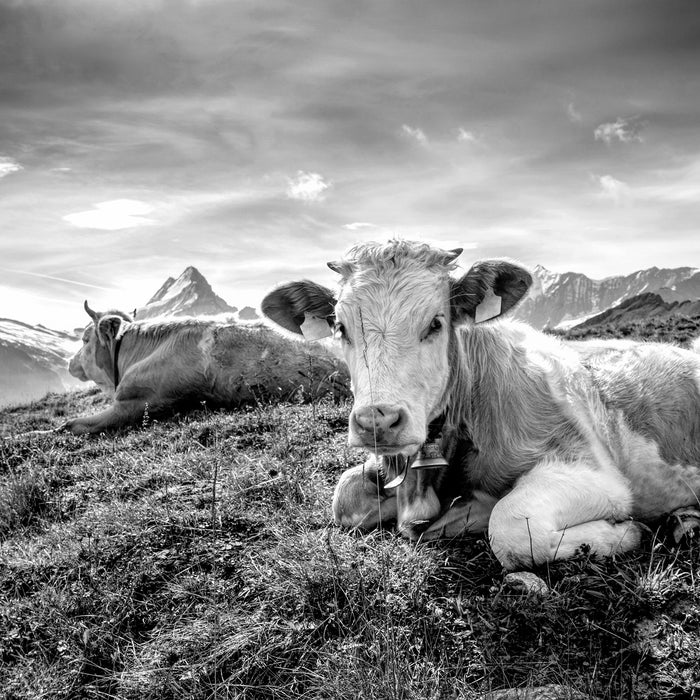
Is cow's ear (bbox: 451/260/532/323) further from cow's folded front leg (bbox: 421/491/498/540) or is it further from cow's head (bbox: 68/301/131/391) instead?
cow's head (bbox: 68/301/131/391)

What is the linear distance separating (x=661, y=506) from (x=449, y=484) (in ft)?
5.18

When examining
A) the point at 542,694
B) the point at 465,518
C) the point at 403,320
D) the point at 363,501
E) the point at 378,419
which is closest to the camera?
the point at 542,694

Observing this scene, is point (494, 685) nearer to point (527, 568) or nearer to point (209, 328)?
point (527, 568)

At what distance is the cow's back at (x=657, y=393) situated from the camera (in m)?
4.78

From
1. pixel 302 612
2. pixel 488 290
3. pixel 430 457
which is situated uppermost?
pixel 488 290

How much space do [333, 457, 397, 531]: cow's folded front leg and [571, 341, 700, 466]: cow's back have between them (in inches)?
73.9

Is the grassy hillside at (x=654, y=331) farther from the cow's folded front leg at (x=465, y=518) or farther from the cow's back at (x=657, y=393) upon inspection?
the cow's folded front leg at (x=465, y=518)

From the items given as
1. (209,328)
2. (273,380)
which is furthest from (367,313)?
(209,328)

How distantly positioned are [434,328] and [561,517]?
1409 mm

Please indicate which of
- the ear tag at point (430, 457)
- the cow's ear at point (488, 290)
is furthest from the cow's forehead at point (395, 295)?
the ear tag at point (430, 457)

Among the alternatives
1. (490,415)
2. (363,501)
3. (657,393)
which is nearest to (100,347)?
(363,501)

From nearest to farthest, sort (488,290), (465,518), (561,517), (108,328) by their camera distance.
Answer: (561,517), (465,518), (488,290), (108,328)

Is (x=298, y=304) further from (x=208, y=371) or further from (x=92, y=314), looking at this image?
(x=92, y=314)

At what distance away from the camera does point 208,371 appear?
1059cm
